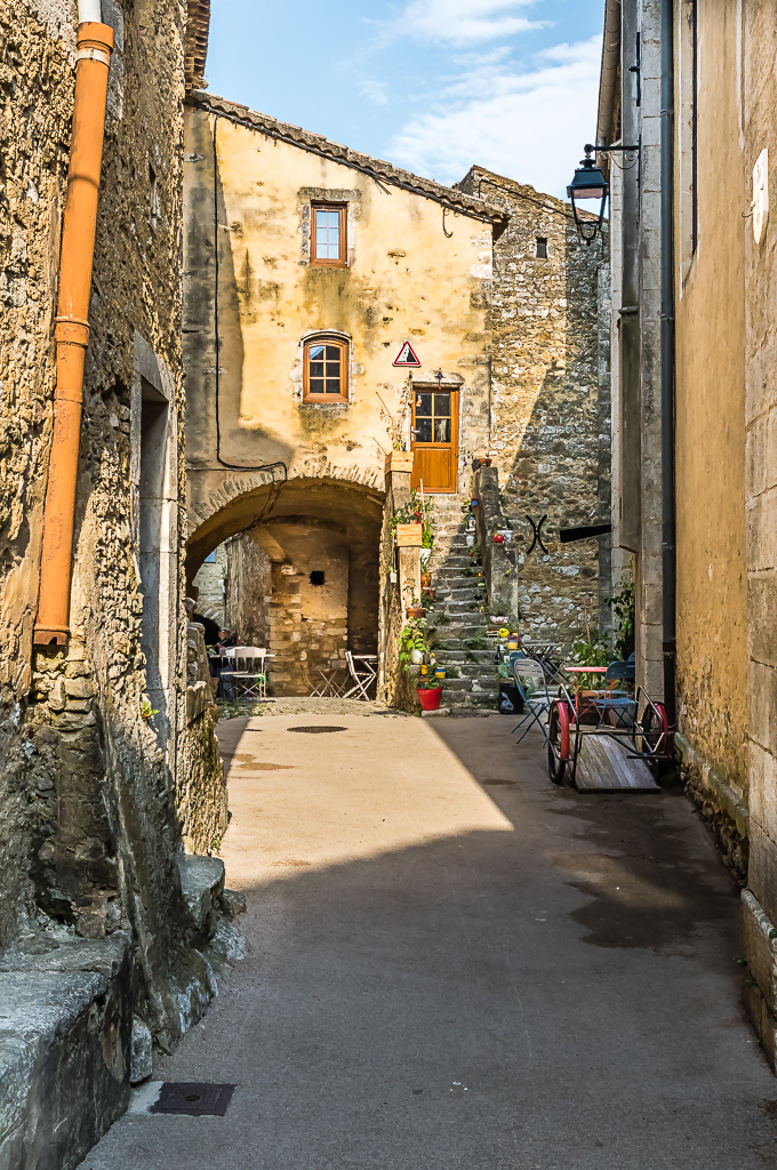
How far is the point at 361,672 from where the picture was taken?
20500 mm

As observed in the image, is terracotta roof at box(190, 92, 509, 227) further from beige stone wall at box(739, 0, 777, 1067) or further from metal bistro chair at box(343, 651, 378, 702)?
beige stone wall at box(739, 0, 777, 1067)

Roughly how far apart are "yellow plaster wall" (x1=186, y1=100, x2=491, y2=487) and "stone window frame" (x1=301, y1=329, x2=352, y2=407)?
0.09 meters

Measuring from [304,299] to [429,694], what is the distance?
6.56 m

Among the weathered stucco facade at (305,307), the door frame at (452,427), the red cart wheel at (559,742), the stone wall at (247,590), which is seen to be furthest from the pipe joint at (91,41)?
the stone wall at (247,590)

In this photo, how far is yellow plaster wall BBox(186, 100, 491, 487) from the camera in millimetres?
15188

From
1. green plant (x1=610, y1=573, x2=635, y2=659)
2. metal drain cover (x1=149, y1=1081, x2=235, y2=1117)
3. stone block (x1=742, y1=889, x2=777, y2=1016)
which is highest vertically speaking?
green plant (x1=610, y1=573, x2=635, y2=659)

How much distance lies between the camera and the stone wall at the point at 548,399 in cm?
2191

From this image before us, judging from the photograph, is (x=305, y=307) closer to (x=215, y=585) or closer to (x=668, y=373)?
(x=668, y=373)

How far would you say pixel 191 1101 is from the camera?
3.11 meters

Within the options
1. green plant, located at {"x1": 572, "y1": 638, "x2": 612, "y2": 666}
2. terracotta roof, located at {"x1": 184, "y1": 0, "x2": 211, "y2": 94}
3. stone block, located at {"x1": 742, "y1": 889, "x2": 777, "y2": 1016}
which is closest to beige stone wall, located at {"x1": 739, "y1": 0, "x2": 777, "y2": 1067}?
stone block, located at {"x1": 742, "y1": 889, "x2": 777, "y2": 1016}

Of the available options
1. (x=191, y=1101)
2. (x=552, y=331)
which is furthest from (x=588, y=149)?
(x=552, y=331)

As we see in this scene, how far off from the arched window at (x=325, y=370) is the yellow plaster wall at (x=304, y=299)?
158 millimetres

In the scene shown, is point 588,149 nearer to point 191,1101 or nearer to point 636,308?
point 636,308

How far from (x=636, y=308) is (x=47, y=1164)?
8502mm
